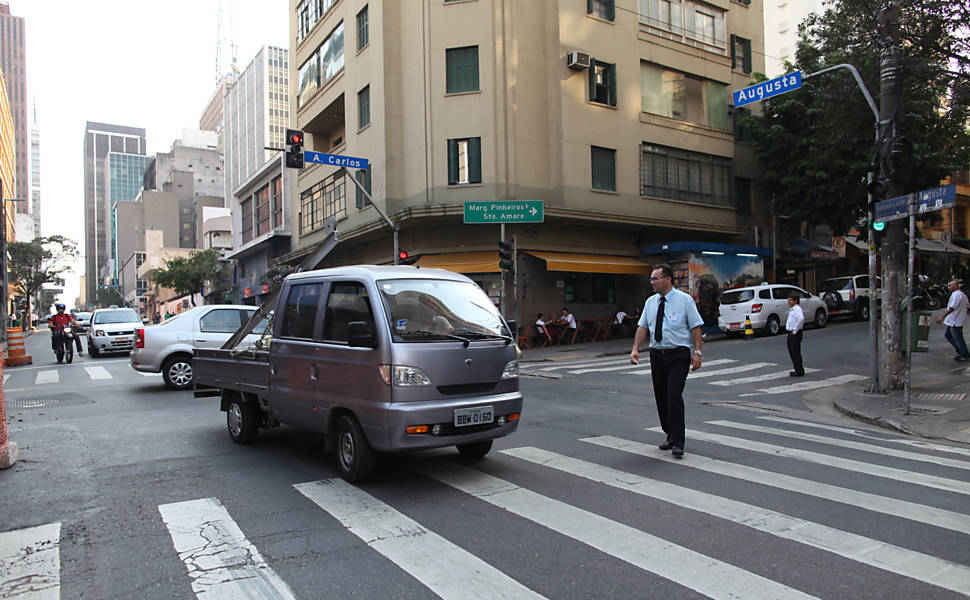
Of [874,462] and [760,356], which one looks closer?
[874,462]

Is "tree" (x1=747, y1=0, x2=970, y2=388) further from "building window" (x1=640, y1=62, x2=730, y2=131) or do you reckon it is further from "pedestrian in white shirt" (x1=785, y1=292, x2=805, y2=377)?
"pedestrian in white shirt" (x1=785, y1=292, x2=805, y2=377)

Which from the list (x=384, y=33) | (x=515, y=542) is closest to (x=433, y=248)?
(x=384, y=33)

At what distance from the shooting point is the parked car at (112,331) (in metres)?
22.4

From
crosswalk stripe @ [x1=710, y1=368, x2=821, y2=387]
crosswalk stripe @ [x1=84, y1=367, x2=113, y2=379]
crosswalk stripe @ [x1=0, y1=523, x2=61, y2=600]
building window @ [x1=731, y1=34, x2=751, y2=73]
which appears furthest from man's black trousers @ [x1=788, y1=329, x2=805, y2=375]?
building window @ [x1=731, y1=34, x2=751, y2=73]

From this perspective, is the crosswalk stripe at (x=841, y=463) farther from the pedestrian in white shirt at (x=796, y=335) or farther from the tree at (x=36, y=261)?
the tree at (x=36, y=261)

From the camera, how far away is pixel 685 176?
28.4 meters

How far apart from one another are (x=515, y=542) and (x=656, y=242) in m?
25.4

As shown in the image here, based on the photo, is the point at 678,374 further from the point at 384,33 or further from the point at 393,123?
the point at 384,33

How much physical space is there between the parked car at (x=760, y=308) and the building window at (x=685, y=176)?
21.2 feet

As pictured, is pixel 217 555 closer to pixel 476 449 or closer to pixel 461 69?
pixel 476 449

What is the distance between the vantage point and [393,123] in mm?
25688

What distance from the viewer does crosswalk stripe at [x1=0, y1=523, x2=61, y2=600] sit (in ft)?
→ 11.6

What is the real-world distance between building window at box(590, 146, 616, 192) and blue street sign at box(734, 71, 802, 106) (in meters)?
12.2

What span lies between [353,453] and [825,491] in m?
4.03
